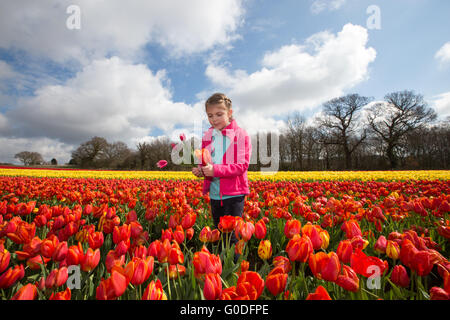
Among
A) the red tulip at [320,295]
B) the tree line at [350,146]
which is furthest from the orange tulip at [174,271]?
the tree line at [350,146]

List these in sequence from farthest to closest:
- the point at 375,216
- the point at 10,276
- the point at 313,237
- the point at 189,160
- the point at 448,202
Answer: the point at 448,202, the point at 375,216, the point at 189,160, the point at 313,237, the point at 10,276

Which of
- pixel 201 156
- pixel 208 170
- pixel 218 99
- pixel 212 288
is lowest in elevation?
pixel 212 288

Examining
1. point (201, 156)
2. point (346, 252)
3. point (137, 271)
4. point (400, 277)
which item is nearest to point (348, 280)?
point (346, 252)

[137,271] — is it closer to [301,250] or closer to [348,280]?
[301,250]

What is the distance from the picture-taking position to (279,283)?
1.09 m

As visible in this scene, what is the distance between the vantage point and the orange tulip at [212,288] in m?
1.01

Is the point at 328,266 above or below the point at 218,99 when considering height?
below

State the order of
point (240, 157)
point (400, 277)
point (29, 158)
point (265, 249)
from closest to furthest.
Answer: point (400, 277), point (265, 249), point (240, 157), point (29, 158)

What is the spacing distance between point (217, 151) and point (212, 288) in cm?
189

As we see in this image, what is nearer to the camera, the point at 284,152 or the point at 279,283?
the point at 279,283

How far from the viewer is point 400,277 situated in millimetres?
1227
